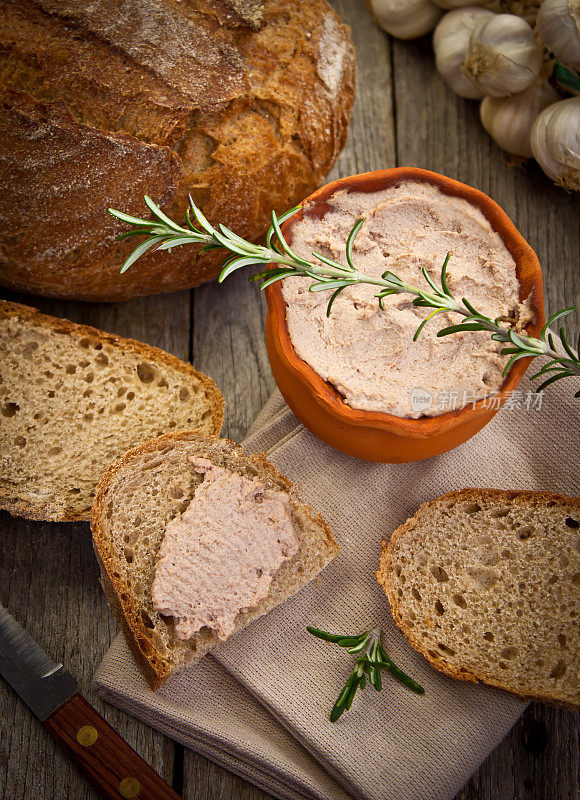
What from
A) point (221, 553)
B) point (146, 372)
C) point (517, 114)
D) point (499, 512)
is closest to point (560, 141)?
point (517, 114)

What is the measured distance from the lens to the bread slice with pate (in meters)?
1.77

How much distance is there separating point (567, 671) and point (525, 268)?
959 millimetres

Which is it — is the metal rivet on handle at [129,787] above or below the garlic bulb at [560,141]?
below

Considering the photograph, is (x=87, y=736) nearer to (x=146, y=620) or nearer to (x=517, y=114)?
(x=146, y=620)

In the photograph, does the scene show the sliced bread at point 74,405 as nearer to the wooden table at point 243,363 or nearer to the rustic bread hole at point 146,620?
the wooden table at point 243,363

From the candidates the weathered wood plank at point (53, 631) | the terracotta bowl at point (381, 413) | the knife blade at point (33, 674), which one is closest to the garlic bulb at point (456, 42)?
the terracotta bowl at point (381, 413)

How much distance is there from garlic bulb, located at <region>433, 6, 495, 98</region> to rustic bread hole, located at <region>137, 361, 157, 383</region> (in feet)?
4.19

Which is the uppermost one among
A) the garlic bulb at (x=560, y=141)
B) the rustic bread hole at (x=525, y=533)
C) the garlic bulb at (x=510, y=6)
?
the garlic bulb at (x=510, y=6)

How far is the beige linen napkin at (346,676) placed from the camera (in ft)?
5.73

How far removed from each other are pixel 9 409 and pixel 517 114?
67.0 inches

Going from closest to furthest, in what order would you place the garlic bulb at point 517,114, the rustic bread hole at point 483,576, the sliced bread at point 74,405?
the rustic bread hole at point 483,576
the sliced bread at point 74,405
the garlic bulb at point 517,114

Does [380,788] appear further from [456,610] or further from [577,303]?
[577,303]

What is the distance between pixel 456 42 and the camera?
2217mm

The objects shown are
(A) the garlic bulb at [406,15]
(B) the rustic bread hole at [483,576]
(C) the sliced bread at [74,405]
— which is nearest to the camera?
(B) the rustic bread hole at [483,576]
